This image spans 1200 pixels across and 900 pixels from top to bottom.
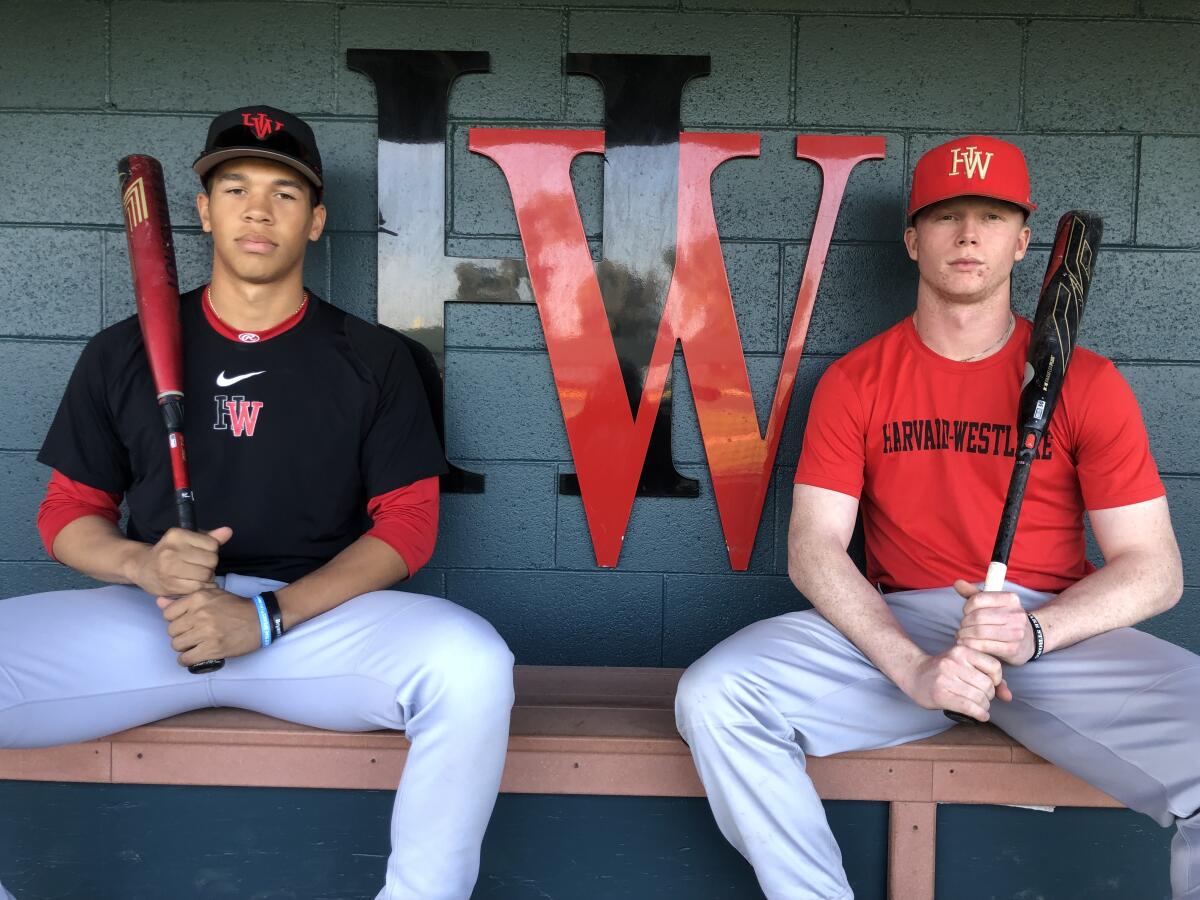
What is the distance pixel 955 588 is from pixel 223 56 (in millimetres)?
1965

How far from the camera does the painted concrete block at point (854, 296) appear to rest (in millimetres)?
2459

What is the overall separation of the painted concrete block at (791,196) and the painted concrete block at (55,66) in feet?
4.76

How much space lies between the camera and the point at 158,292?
2.05 metres

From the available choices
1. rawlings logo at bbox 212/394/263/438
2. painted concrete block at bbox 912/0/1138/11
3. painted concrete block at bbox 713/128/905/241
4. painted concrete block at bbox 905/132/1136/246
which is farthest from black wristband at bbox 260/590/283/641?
painted concrete block at bbox 912/0/1138/11

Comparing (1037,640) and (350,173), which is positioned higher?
(350,173)

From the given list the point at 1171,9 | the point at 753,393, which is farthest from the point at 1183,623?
the point at 1171,9

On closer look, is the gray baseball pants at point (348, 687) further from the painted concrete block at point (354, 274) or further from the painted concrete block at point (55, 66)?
the painted concrete block at point (55, 66)

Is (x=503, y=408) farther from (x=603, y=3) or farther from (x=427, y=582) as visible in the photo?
(x=603, y=3)

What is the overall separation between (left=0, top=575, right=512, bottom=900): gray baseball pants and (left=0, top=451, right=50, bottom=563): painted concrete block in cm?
64

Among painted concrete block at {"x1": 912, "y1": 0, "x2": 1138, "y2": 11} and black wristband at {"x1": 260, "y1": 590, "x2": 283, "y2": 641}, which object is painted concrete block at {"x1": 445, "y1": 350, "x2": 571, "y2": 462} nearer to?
black wristband at {"x1": 260, "y1": 590, "x2": 283, "y2": 641}

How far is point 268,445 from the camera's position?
2055 mm

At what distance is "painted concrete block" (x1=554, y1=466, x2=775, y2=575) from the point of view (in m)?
2.50

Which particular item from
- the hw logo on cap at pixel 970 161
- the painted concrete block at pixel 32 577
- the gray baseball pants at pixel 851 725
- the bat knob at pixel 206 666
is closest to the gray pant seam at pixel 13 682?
the bat knob at pixel 206 666

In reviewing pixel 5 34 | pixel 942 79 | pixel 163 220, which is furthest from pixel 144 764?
pixel 942 79
